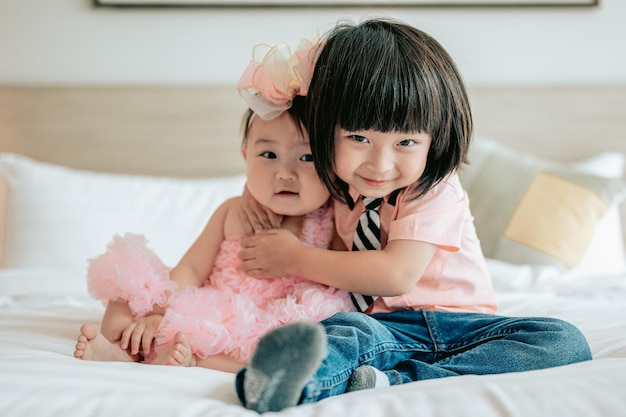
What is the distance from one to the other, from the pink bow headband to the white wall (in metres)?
1.35

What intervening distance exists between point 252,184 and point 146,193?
995mm

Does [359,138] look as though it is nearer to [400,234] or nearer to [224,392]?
[400,234]

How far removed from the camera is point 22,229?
2094mm

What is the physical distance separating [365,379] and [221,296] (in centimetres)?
34

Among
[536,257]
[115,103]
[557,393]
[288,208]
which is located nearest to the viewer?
[557,393]

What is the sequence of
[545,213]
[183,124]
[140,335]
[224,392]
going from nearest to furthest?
[224,392] < [140,335] < [545,213] < [183,124]

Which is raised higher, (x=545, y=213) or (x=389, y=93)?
(x=389, y=93)

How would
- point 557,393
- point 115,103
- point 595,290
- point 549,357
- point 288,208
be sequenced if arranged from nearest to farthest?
1. point 557,393
2. point 549,357
3. point 288,208
4. point 595,290
5. point 115,103

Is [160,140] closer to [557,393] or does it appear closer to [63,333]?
[63,333]

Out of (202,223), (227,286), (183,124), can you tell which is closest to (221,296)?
(227,286)

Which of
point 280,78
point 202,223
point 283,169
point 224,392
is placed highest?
point 280,78

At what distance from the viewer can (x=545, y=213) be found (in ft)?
6.85

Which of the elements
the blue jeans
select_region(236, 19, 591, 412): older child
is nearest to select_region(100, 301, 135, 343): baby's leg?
select_region(236, 19, 591, 412): older child

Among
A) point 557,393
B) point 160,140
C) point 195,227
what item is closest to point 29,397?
point 557,393
